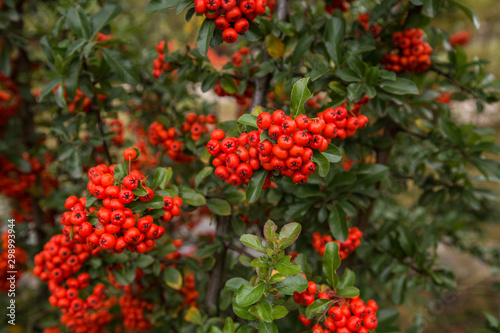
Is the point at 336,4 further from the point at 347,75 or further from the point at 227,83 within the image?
the point at 227,83

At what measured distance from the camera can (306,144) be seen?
1164mm

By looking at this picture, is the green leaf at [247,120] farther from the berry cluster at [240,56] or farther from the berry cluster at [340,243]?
the berry cluster at [240,56]

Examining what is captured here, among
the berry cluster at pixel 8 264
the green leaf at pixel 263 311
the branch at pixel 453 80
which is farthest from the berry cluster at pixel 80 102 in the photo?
the branch at pixel 453 80

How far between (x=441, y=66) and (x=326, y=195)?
1.23 meters

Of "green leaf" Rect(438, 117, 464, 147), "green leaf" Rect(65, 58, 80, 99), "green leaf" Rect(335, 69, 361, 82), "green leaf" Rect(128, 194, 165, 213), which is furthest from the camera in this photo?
"green leaf" Rect(438, 117, 464, 147)

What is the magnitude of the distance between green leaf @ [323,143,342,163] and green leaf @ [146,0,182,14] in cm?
90

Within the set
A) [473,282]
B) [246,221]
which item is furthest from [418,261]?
[473,282]

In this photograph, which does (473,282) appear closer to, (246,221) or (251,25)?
(246,221)

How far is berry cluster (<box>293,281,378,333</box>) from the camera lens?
134cm

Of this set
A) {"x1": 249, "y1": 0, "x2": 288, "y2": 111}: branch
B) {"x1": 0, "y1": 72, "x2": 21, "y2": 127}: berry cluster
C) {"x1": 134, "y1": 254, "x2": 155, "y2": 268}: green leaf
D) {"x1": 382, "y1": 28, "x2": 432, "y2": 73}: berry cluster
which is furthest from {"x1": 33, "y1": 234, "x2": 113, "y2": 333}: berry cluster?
{"x1": 0, "y1": 72, "x2": 21, "y2": 127}: berry cluster

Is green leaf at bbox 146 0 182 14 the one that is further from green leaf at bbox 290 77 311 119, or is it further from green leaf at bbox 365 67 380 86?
green leaf at bbox 365 67 380 86

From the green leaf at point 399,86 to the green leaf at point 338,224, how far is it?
668 mm

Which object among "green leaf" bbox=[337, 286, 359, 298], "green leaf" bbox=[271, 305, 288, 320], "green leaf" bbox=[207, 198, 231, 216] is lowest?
"green leaf" bbox=[337, 286, 359, 298]

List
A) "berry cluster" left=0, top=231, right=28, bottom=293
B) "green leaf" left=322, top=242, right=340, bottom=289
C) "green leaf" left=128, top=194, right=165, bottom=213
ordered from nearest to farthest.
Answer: "green leaf" left=128, top=194, right=165, bottom=213 → "green leaf" left=322, top=242, right=340, bottom=289 → "berry cluster" left=0, top=231, right=28, bottom=293
